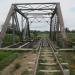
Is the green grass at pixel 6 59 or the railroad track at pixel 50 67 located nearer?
the railroad track at pixel 50 67

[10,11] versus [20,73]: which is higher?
[10,11]

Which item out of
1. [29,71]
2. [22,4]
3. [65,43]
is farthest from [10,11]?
[29,71]

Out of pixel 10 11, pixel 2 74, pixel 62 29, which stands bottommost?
pixel 2 74

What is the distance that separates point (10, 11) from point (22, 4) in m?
2.83

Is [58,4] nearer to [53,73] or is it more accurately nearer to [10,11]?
[10,11]

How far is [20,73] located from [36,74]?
765 mm

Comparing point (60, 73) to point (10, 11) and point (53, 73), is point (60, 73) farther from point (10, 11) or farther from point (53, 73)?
point (10, 11)

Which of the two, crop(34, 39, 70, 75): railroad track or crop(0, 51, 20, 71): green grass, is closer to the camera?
crop(34, 39, 70, 75): railroad track

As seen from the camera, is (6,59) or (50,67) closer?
(50,67)

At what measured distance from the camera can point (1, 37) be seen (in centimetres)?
2195

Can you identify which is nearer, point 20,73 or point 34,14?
point 20,73

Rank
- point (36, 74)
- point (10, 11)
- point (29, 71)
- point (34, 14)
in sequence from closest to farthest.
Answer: point (36, 74) → point (29, 71) → point (10, 11) → point (34, 14)

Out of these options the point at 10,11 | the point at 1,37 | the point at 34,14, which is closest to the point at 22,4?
the point at 10,11

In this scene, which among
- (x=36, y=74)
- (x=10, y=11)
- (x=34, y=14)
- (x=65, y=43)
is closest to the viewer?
(x=36, y=74)
